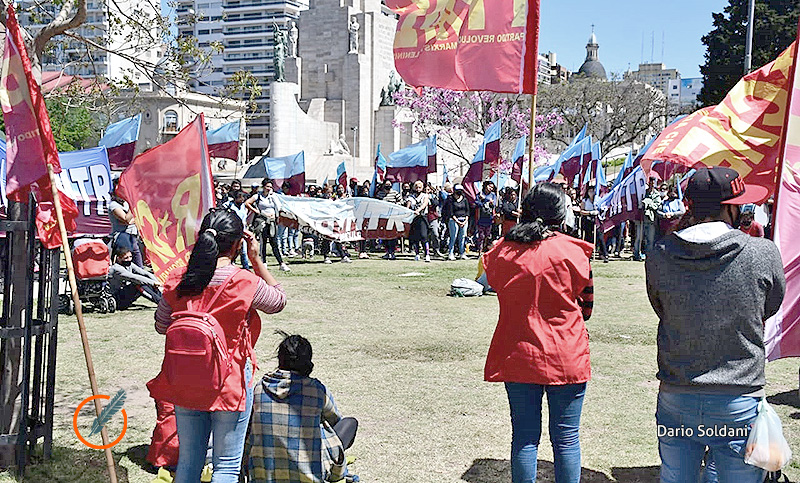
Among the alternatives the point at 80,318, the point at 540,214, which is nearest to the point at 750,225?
the point at 540,214

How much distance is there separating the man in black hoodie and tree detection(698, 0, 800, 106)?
4040 centimetres

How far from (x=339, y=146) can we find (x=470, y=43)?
50.8m

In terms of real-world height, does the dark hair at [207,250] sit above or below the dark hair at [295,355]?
above

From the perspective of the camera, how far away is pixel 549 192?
430cm

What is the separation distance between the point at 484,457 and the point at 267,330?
16.2 feet

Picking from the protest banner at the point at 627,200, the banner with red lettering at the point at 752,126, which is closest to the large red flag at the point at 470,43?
the banner with red lettering at the point at 752,126

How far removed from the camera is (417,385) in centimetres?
750

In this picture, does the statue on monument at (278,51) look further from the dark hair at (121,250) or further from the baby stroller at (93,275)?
the baby stroller at (93,275)

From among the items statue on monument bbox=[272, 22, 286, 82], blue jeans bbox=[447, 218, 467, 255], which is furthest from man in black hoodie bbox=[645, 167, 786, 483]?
statue on monument bbox=[272, 22, 286, 82]

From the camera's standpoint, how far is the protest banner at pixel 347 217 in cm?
1864

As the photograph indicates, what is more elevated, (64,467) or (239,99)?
(239,99)

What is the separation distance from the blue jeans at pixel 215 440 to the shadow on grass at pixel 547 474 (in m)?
1.72

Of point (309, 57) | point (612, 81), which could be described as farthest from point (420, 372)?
point (309, 57)

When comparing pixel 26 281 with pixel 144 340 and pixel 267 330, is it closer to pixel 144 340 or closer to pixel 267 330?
pixel 144 340
